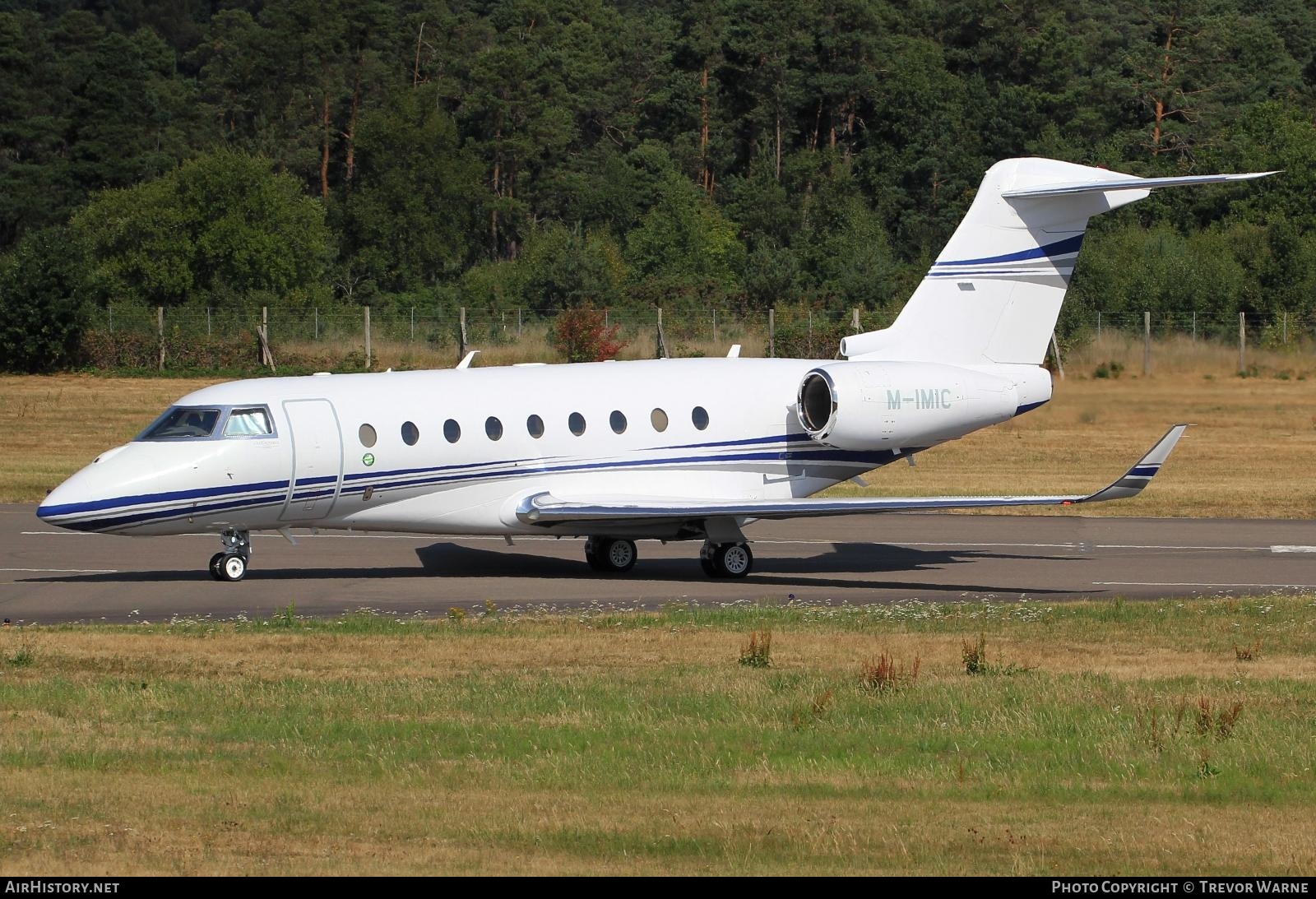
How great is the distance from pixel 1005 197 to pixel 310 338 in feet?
103

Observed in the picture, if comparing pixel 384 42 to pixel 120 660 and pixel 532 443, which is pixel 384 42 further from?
pixel 120 660

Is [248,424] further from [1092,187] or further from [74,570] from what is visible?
[1092,187]

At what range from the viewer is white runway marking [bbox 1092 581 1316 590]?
21891mm

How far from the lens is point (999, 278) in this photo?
25.1 m

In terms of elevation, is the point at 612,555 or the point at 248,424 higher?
the point at 248,424

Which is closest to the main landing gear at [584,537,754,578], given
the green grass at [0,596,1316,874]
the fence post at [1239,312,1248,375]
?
the green grass at [0,596,1316,874]

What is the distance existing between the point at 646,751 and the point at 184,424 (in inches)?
438

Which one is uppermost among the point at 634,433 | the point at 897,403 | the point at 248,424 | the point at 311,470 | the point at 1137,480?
the point at 248,424

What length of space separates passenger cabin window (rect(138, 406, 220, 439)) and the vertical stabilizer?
896 centimetres

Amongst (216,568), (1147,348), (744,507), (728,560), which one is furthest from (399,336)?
(744,507)

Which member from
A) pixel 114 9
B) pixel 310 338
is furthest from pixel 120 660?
pixel 114 9

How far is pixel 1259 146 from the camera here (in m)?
74.1

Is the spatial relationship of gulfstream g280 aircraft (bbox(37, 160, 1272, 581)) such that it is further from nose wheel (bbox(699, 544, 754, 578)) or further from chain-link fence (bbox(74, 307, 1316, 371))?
chain-link fence (bbox(74, 307, 1316, 371))

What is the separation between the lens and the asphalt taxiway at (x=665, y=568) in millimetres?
20781
